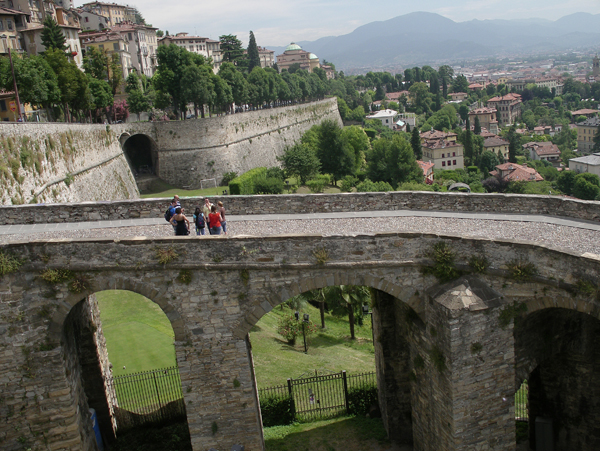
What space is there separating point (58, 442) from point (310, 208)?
9387mm

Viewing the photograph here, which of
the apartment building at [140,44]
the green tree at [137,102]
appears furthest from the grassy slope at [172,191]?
the apartment building at [140,44]

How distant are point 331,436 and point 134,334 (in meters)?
8.27

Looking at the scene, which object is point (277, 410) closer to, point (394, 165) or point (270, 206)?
point (270, 206)

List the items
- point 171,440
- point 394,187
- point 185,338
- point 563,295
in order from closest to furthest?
point 563,295, point 185,338, point 171,440, point 394,187

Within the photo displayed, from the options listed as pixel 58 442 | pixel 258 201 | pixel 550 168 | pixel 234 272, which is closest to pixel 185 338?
pixel 234 272

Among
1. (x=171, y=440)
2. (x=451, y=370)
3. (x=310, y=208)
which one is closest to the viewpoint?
(x=451, y=370)

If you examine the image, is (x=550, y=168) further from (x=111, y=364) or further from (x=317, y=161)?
(x=111, y=364)

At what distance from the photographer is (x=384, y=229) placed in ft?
48.9

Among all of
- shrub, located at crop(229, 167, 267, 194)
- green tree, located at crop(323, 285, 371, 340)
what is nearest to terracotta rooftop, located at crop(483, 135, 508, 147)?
shrub, located at crop(229, 167, 267, 194)

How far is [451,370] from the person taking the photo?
11898 mm

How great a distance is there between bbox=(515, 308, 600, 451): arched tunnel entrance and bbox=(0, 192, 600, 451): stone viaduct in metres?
0.05

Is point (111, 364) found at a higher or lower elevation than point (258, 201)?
lower

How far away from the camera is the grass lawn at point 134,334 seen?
59.1 feet

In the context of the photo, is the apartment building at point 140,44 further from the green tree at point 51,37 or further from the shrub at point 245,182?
the shrub at point 245,182
